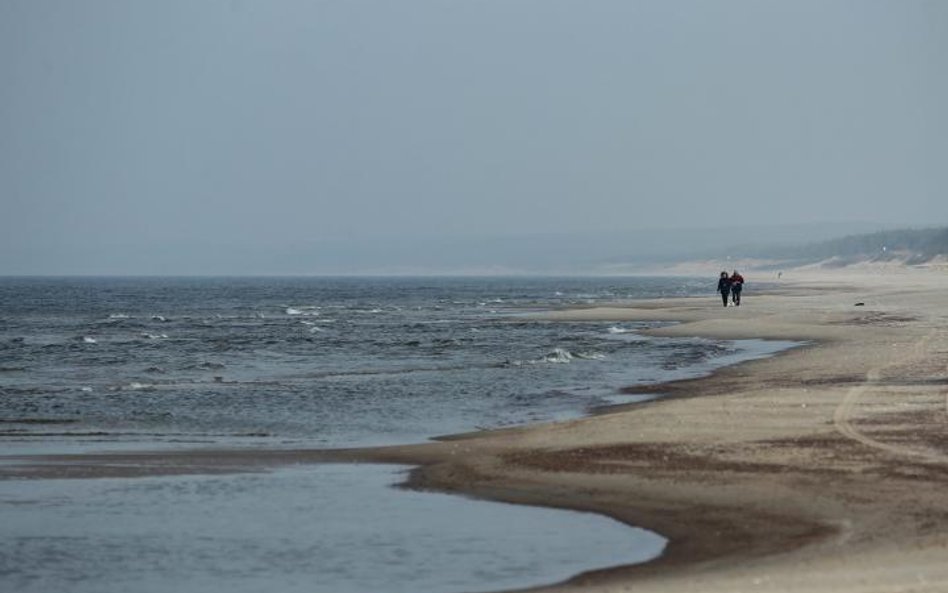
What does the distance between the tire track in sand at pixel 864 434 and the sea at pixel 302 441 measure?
14.0ft

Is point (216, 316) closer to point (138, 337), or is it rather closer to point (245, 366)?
point (138, 337)

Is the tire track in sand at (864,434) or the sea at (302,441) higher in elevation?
the tire track in sand at (864,434)

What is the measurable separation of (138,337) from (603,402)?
125ft

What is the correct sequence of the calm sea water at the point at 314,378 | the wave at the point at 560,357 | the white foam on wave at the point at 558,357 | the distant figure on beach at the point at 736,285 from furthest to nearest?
the distant figure on beach at the point at 736,285 < the white foam on wave at the point at 558,357 < the wave at the point at 560,357 < the calm sea water at the point at 314,378

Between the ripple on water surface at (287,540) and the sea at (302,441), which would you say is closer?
the ripple on water surface at (287,540)

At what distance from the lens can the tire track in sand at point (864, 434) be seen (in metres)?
16.9

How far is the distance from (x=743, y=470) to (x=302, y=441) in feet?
28.1

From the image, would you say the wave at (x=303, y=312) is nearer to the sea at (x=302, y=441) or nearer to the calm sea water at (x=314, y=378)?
the calm sea water at (x=314, y=378)

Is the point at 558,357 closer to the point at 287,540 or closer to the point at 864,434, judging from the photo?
the point at 864,434

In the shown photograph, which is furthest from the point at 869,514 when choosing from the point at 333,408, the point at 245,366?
the point at 245,366

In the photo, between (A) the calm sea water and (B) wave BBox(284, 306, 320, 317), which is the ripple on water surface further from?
(B) wave BBox(284, 306, 320, 317)

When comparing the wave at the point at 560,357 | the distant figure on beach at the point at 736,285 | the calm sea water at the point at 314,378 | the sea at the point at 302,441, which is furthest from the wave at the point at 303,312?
the wave at the point at 560,357

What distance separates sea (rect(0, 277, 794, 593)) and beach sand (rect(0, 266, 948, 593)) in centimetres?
67

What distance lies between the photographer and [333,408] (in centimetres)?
2917
